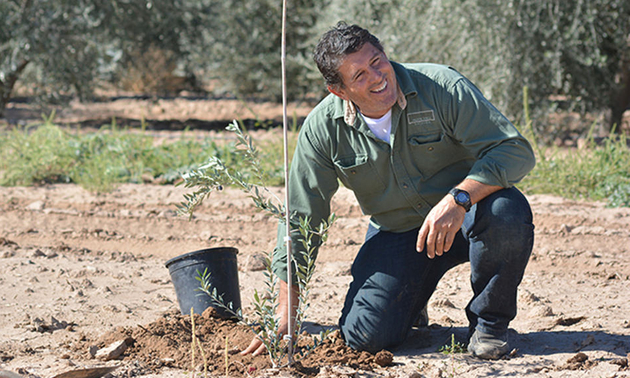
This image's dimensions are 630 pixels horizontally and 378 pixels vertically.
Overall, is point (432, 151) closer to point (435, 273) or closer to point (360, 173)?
point (360, 173)

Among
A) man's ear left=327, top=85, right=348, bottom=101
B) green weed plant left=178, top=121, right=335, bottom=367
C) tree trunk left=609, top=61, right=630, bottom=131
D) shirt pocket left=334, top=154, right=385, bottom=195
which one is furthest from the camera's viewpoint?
tree trunk left=609, top=61, right=630, bottom=131

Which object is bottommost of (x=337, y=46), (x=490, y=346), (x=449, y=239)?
(x=490, y=346)

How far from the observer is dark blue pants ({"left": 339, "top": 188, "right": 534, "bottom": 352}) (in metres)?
2.68

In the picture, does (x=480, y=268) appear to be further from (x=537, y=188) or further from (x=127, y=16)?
(x=127, y=16)

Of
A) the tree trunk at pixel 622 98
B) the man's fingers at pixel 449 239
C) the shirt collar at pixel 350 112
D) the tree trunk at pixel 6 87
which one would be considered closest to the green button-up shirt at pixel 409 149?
the shirt collar at pixel 350 112

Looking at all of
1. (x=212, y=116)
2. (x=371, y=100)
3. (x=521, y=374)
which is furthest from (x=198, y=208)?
(x=212, y=116)

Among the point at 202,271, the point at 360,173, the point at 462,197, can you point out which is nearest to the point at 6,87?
the point at 202,271

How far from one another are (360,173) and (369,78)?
45cm

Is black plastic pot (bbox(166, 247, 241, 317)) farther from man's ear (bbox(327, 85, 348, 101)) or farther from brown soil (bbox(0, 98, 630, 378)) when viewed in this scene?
man's ear (bbox(327, 85, 348, 101))

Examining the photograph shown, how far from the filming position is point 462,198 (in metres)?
2.58

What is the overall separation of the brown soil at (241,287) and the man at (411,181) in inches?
8.8

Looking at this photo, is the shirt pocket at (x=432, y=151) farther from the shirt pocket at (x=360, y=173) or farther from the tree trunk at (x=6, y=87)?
the tree trunk at (x=6, y=87)

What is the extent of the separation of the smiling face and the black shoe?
1.03m

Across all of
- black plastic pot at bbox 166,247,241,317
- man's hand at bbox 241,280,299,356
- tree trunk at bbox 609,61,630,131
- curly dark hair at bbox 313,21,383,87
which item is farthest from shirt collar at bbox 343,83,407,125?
tree trunk at bbox 609,61,630,131
